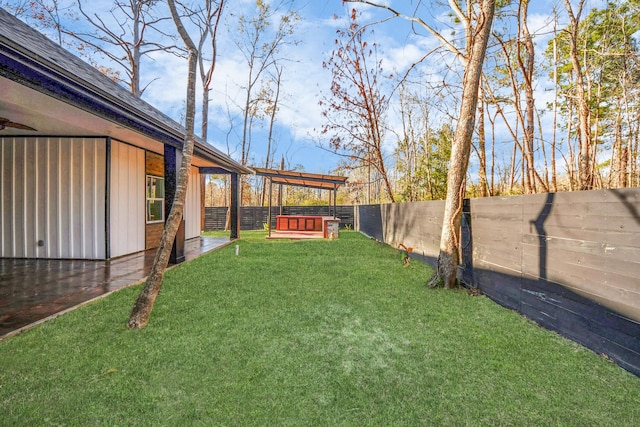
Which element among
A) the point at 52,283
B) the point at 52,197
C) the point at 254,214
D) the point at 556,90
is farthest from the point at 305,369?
the point at 254,214

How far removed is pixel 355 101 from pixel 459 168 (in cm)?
540

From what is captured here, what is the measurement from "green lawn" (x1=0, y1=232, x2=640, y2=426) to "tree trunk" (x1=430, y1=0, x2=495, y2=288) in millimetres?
751

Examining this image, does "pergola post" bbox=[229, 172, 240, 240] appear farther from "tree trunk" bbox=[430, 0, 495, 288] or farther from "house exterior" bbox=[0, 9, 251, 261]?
"tree trunk" bbox=[430, 0, 495, 288]

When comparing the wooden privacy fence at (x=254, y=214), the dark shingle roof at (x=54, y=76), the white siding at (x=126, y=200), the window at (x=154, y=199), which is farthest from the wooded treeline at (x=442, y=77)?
the wooden privacy fence at (x=254, y=214)

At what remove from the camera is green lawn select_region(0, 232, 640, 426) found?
5.40ft

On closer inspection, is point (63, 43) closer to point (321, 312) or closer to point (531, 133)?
point (321, 312)

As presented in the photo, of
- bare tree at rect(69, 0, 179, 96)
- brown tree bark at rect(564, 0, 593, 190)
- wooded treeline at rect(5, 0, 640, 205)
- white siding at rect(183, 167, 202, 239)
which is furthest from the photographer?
bare tree at rect(69, 0, 179, 96)

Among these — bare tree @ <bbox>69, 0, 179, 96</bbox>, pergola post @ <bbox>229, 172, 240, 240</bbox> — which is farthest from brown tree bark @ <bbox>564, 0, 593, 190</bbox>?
bare tree @ <bbox>69, 0, 179, 96</bbox>

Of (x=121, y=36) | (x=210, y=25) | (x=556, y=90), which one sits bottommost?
(x=556, y=90)

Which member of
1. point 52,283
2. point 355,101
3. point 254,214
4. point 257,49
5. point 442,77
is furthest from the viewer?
point 257,49

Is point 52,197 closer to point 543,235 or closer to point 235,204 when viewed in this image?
point 235,204

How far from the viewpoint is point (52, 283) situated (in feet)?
13.3

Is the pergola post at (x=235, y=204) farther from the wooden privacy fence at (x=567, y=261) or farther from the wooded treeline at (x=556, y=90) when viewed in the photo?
the wooden privacy fence at (x=567, y=261)

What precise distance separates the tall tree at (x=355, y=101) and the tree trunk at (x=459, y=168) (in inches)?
174
